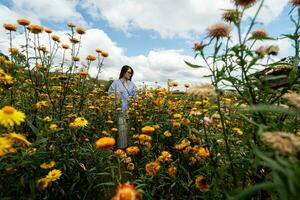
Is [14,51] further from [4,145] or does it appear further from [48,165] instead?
[4,145]

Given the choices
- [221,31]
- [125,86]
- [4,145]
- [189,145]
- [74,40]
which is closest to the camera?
[4,145]

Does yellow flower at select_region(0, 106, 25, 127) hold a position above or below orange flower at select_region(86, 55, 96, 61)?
below

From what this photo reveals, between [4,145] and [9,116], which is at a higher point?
[9,116]

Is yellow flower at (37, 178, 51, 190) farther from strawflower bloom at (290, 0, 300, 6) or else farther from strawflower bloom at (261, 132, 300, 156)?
strawflower bloom at (290, 0, 300, 6)

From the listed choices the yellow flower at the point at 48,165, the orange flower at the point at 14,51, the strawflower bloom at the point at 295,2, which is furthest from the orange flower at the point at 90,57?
the strawflower bloom at the point at 295,2

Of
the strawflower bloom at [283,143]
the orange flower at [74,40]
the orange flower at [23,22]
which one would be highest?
the orange flower at [23,22]

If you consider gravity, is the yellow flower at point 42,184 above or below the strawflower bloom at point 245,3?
below

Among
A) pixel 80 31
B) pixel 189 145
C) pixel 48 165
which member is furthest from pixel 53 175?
pixel 80 31

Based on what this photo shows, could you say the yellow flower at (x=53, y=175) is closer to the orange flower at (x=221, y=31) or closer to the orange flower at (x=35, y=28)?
the orange flower at (x=221, y=31)

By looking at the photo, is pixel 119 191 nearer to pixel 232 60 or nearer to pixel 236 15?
pixel 232 60

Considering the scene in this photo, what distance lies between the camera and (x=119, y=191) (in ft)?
4.40

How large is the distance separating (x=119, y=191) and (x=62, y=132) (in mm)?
1754

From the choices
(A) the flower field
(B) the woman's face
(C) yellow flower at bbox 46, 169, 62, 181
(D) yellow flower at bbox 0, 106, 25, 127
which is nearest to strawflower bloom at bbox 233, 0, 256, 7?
(A) the flower field

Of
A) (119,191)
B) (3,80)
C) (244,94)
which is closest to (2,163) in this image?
(3,80)
